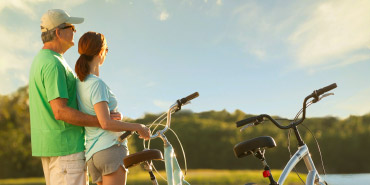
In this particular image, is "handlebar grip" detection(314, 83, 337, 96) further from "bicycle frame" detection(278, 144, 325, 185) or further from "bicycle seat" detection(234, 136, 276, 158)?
"bicycle seat" detection(234, 136, 276, 158)

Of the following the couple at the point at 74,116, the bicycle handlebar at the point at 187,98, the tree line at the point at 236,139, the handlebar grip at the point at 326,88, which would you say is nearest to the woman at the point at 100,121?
the couple at the point at 74,116

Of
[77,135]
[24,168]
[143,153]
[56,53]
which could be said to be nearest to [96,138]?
[77,135]

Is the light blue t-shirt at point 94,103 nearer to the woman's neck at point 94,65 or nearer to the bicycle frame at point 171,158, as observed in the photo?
the woman's neck at point 94,65

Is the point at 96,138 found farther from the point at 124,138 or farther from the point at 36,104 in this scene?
the point at 36,104

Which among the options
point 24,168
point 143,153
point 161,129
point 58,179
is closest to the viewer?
point 143,153

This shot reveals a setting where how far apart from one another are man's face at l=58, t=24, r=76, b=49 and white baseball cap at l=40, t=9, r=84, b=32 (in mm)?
35

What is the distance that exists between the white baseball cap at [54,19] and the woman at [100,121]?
0.93 feet

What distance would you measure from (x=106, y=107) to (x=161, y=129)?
482mm

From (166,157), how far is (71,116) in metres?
0.66

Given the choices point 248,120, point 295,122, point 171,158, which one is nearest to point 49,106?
point 171,158

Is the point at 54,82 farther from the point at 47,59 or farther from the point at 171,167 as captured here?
the point at 171,167

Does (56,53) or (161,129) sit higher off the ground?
(56,53)

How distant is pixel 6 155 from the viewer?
2131 centimetres

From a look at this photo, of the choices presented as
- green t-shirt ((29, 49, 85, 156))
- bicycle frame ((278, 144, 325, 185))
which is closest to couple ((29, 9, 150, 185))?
green t-shirt ((29, 49, 85, 156))
